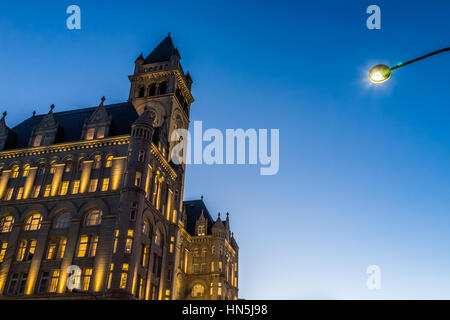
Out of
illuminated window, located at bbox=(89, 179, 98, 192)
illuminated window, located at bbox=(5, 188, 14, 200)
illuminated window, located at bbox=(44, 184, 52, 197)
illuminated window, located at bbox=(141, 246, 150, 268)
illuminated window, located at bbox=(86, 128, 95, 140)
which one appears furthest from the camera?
illuminated window, located at bbox=(86, 128, 95, 140)

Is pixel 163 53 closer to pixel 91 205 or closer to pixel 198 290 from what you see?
pixel 91 205

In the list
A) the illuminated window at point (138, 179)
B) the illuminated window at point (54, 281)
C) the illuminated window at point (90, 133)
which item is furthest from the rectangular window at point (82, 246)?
the illuminated window at point (90, 133)

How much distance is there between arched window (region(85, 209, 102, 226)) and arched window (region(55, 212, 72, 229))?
2583 millimetres

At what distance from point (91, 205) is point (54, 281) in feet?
32.3

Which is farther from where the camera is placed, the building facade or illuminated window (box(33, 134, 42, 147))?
illuminated window (box(33, 134, 42, 147))

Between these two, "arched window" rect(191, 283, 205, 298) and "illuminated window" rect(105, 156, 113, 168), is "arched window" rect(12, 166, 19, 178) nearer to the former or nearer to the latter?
"illuminated window" rect(105, 156, 113, 168)

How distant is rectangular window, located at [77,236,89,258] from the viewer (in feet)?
158

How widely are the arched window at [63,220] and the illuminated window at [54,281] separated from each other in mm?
5783

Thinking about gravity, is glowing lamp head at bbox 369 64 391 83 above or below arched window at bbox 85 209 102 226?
below

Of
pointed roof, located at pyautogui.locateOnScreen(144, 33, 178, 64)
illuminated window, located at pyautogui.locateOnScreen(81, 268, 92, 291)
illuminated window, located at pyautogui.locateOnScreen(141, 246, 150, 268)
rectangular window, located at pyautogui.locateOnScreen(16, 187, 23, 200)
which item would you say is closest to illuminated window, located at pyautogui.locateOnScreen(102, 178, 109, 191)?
illuminated window, located at pyautogui.locateOnScreen(141, 246, 150, 268)

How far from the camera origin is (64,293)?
4572 cm
